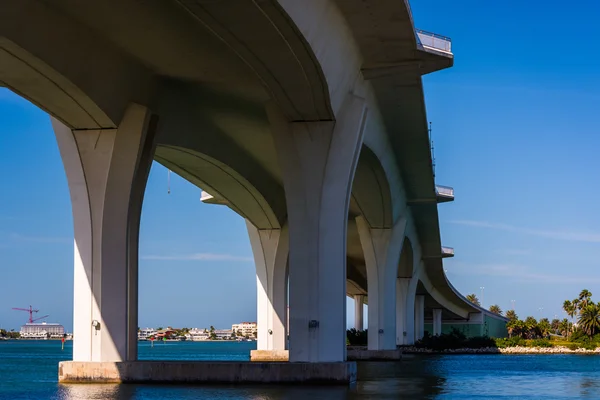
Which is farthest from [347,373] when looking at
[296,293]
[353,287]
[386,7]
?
[353,287]

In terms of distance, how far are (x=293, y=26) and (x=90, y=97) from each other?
8.54 metres

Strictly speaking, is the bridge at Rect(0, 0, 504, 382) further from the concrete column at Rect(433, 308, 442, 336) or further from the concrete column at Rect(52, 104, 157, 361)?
the concrete column at Rect(433, 308, 442, 336)

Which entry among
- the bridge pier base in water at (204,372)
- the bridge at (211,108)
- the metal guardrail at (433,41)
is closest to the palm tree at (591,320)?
the bridge at (211,108)

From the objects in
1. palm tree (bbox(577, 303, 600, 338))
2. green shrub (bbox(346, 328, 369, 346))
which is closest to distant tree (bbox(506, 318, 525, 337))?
palm tree (bbox(577, 303, 600, 338))

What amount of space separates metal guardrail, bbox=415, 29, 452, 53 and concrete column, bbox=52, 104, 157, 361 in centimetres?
966

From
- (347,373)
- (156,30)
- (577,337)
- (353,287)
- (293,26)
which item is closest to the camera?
(293,26)

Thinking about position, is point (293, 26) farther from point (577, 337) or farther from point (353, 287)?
point (353, 287)

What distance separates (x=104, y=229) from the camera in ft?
103

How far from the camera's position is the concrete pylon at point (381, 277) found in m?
59.0

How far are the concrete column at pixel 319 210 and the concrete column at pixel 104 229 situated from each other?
5.16 meters

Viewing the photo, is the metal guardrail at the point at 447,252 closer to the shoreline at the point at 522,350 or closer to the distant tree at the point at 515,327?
the shoreline at the point at 522,350

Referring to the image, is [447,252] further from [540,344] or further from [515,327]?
[515,327]

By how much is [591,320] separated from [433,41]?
76581 mm

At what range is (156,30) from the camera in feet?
92.9
